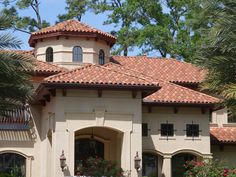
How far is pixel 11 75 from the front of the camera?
19.6 metres

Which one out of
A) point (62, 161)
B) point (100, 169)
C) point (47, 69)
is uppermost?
point (47, 69)

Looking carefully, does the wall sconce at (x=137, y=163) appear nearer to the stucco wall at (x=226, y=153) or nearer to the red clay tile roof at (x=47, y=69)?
the red clay tile roof at (x=47, y=69)

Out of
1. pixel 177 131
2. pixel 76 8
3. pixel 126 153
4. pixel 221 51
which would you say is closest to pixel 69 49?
pixel 177 131

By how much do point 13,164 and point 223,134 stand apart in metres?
12.4

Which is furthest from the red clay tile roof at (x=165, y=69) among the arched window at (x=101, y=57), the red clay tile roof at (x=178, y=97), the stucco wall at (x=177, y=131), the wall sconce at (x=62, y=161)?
the wall sconce at (x=62, y=161)

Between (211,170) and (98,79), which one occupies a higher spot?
(98,79)

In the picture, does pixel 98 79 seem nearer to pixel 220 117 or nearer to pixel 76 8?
pixel 220 117

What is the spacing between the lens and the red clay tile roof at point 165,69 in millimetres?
32656

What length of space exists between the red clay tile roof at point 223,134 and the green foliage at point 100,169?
29.8 ft

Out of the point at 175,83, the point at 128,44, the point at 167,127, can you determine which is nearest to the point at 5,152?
the point at 167,127

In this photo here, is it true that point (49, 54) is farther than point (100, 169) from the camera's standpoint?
Yes

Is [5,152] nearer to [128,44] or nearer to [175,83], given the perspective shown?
[175,83]

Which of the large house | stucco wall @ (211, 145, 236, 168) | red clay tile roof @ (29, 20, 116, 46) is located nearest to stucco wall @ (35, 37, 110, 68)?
the large house

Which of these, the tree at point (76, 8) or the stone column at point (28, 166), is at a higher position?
the tree at point (76, 8)
